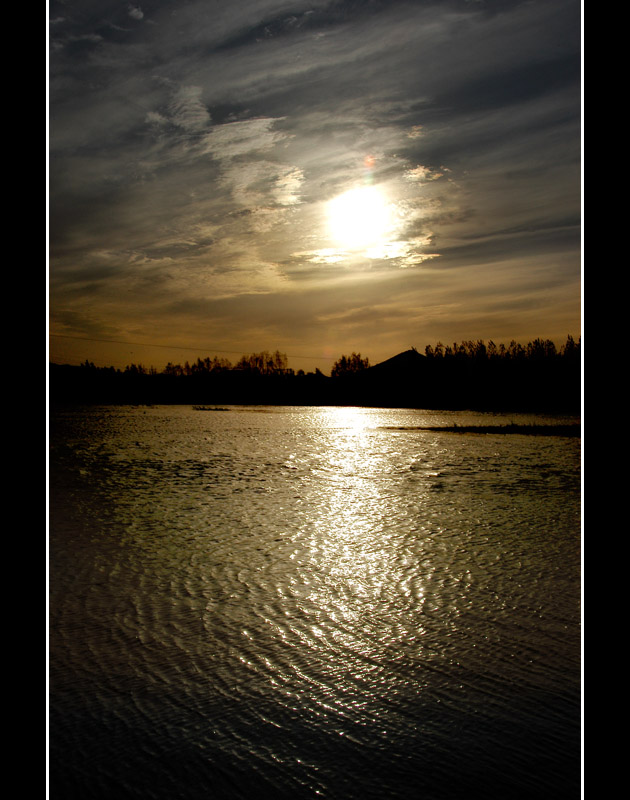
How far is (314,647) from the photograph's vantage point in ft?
12.1

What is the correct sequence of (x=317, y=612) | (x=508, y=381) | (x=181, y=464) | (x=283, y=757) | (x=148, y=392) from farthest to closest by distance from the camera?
(x=148, y=392)
(x=508, y=381)
(x=181, y=464)
(x=317, y=612)
(x=283, y=757)

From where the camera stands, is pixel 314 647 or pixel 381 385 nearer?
pixel 314 647

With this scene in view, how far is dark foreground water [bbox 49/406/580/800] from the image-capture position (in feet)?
8.61

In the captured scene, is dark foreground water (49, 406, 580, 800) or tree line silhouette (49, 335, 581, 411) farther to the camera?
tree line silhouette (49, 335, 581, 411)

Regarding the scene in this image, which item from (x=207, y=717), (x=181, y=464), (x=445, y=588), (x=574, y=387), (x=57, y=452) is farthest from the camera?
(x=574, y=387)

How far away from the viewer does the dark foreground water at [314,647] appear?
262 centimetres

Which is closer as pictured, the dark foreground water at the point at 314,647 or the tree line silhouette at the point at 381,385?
the dark foreground water at the point at 314,647

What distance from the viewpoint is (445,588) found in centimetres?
473

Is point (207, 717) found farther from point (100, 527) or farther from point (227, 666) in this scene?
point (100, 527)
